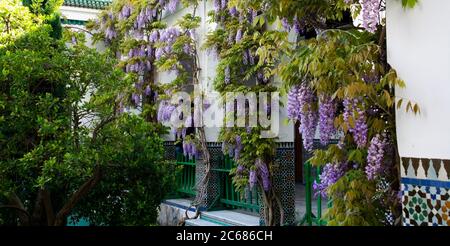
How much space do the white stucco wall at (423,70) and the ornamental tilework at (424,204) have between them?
18 centimetres

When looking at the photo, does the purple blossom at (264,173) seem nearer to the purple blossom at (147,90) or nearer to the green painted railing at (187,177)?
the green painted railing at (187,177)

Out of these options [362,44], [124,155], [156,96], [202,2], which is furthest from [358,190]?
[156,96]

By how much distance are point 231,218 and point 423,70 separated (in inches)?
184

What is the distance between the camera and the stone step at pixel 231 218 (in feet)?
22.8

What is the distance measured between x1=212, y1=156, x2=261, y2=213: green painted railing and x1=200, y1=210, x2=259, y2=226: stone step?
13cm

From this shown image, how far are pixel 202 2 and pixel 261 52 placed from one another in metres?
4.08

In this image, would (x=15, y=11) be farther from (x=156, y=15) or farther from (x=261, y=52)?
(x=156, y=15)

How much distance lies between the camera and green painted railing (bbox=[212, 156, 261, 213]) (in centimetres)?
745

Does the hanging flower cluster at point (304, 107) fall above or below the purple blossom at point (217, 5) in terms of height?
below

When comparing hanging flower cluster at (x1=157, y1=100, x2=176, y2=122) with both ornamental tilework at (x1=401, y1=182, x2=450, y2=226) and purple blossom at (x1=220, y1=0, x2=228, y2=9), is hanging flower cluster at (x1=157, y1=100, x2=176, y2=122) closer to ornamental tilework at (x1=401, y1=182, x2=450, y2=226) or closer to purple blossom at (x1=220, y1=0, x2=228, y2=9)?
purple blossom at (x1=220, y1=0, x2=228, y2=9)

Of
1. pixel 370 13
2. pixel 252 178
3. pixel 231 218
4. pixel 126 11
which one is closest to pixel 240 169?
pixel 252 178

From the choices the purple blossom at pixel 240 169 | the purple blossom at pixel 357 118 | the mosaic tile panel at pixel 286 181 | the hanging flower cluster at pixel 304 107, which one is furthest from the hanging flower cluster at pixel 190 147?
the purple blossom at pixel 357 118

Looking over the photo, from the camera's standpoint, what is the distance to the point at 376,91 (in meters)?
3.40

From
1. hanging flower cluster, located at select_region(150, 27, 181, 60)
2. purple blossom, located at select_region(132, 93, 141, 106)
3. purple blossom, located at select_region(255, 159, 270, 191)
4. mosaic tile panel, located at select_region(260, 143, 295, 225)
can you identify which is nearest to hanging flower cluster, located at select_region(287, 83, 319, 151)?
purple blossom, located at select_region(255, 159, 270, 191)
